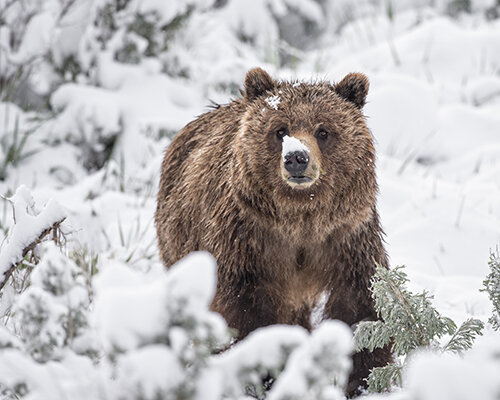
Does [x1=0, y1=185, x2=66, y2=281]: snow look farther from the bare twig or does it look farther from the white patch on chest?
the white patch on chest

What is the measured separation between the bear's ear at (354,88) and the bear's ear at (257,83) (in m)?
0.31

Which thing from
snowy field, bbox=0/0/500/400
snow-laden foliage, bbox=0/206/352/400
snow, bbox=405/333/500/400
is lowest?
snowy field, bbox=0/0/500/400

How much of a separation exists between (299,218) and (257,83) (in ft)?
2.28

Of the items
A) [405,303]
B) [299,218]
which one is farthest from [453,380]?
[299,218]

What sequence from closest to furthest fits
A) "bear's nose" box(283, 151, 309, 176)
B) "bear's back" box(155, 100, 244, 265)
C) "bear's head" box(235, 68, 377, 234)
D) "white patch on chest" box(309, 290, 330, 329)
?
"bear's nose" box(283, 151, 309, 176) < "bear's head" box(235, 68, 377, 234) < "white patch on chest" box(309, 290, 330, 329) < "bear's back" box(155, 100, 244, 265)

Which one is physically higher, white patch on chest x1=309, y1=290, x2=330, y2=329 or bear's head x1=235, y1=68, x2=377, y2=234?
bear's head x1=235, y1=68, x2=377, y2=234

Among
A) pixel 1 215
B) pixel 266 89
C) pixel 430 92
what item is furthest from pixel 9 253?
pixel 430 92

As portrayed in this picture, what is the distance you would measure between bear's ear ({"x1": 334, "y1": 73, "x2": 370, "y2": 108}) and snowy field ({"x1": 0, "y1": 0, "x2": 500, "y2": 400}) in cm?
89

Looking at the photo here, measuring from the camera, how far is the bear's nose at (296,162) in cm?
274

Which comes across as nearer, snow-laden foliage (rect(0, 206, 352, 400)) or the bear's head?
snow-laden foliage (rect(0, 206, 352, 400))

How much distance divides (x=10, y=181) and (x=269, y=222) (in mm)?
3435

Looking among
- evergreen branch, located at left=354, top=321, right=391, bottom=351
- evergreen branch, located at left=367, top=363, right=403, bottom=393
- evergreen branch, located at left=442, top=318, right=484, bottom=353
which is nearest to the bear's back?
evergreen branch, located at left=354, top=321, right=391, bottom=351

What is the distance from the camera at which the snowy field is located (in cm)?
134

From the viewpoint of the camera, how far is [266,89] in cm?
326
